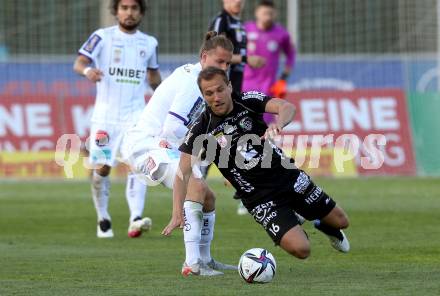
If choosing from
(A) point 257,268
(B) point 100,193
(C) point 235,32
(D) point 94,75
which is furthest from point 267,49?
(A) point 257,268

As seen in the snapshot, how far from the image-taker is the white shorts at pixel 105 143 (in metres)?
12.0

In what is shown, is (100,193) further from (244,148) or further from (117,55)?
(244,148)

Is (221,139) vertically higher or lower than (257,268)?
higher

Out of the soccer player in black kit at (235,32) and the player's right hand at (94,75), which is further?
the soccer player in black kit at (235,32)

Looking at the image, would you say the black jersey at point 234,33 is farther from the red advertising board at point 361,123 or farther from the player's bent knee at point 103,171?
the red advertising board at point 361,123

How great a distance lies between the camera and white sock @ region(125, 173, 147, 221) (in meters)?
12.0

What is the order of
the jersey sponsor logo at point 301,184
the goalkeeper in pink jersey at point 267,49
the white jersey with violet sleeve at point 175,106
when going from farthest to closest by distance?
the goalkeeper in pink jersey at point 267,49 < the white jersey with violet sleeve at point 175,106 < the jersey sponsor logo at point 301,184

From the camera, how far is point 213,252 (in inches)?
408

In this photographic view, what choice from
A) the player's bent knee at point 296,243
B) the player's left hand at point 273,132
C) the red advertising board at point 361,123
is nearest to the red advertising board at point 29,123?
the red advertising board at point 361,123

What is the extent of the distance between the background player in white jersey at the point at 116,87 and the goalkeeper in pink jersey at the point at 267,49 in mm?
3998

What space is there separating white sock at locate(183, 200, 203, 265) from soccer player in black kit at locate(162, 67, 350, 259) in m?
0.16

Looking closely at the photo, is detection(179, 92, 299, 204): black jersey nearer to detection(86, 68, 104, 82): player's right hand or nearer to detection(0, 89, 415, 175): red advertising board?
detection(86, 68, 104, 82): player's right hand

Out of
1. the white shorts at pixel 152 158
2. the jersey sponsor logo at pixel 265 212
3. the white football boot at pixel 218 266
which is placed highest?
the white shorts at pixel 152 158

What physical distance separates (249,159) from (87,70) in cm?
362
